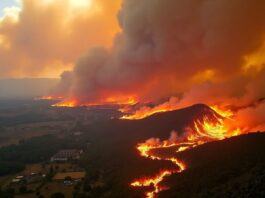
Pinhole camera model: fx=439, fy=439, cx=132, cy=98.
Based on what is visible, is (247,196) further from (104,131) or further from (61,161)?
(104,131)

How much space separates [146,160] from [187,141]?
2019cm

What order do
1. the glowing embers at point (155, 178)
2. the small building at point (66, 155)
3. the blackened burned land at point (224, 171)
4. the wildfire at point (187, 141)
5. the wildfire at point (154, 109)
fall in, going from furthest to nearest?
the wildfire at point (154, 109) < the small building at point (66, 155) < the wildfire at point (187, 141) < the glowing embers at point (155, 178) < the blackened burned land at point (224, 171)

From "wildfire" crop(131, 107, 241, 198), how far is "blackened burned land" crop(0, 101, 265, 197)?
1.58 metres

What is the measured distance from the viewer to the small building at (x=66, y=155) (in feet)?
325

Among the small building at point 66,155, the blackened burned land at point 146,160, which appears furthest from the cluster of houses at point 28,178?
the small building at point 66,155

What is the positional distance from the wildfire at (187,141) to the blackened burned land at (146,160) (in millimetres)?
1576

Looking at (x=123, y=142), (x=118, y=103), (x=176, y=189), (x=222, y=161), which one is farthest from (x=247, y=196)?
(x=118, y=103)

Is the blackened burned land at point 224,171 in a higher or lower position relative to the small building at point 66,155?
lower

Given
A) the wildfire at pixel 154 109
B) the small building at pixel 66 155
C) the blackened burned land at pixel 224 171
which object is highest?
the wildfire at pixel 154 109

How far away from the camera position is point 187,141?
9662cm

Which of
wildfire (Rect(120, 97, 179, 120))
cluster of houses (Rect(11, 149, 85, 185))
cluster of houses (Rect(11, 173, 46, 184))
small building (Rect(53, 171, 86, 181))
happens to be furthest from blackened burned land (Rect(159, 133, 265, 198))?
wildfire (Rect(120, 97, 179, 120))

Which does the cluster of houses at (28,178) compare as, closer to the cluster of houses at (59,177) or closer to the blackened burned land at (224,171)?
the cluster of houses at (59,177)

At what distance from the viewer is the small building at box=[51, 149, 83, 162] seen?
99000 millimetres

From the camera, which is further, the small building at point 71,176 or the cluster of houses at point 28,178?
the cluster of houses at point 28,178
